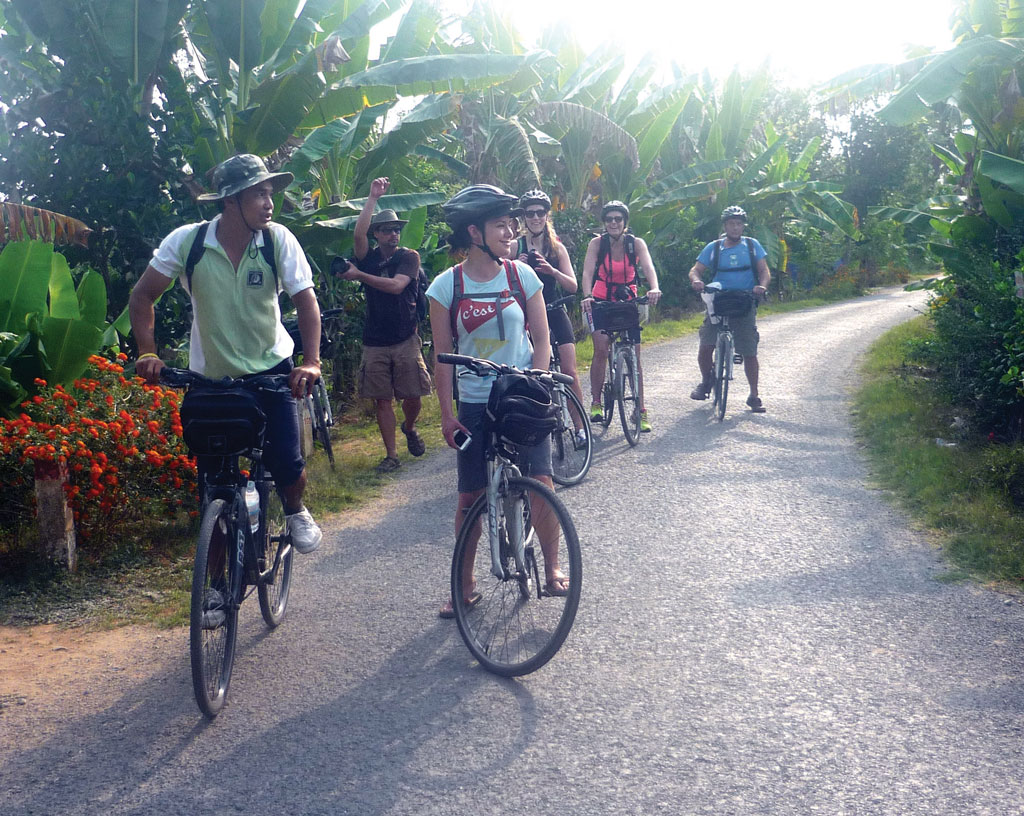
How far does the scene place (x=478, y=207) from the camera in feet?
14.3

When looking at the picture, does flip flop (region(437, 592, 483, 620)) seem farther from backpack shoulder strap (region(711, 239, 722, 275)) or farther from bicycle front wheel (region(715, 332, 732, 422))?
backpack shoulder strap (region(711, 239, 722, 275))

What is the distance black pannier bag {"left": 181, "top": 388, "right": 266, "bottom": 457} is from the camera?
3.88m

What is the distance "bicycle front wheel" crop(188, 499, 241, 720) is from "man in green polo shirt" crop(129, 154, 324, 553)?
44cm

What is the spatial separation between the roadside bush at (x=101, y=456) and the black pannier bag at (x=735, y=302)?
17.4ft

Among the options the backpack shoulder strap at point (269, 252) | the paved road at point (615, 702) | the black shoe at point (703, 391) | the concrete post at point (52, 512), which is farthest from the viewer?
the black shoe at point (703, 391)

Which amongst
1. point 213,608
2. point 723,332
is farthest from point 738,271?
point 213,608

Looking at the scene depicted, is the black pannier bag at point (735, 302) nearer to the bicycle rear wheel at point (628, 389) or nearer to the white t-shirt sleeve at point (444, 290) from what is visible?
the bicycle rear wheel at point (628, 389)

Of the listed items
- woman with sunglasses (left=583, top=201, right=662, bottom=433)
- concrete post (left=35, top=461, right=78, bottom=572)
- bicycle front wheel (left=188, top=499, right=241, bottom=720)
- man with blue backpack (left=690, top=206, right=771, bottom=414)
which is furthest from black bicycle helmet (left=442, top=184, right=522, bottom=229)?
man with blue backpack (left=690, top=206, right=771, bottom=414)

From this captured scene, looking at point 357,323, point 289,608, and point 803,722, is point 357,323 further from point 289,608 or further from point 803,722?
point 803,722

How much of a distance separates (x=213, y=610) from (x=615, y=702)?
159cm

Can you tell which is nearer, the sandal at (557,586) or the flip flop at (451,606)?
the sandal at (557,586)

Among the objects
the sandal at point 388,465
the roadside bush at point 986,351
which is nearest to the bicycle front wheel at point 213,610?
the sandal at point 388,465

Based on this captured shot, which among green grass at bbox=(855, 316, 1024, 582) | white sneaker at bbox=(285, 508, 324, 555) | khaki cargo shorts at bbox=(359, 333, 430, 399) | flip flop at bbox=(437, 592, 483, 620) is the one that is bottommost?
green grass at bbox=(855, 316, 1024, 582)

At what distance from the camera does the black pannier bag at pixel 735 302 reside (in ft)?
32.0
